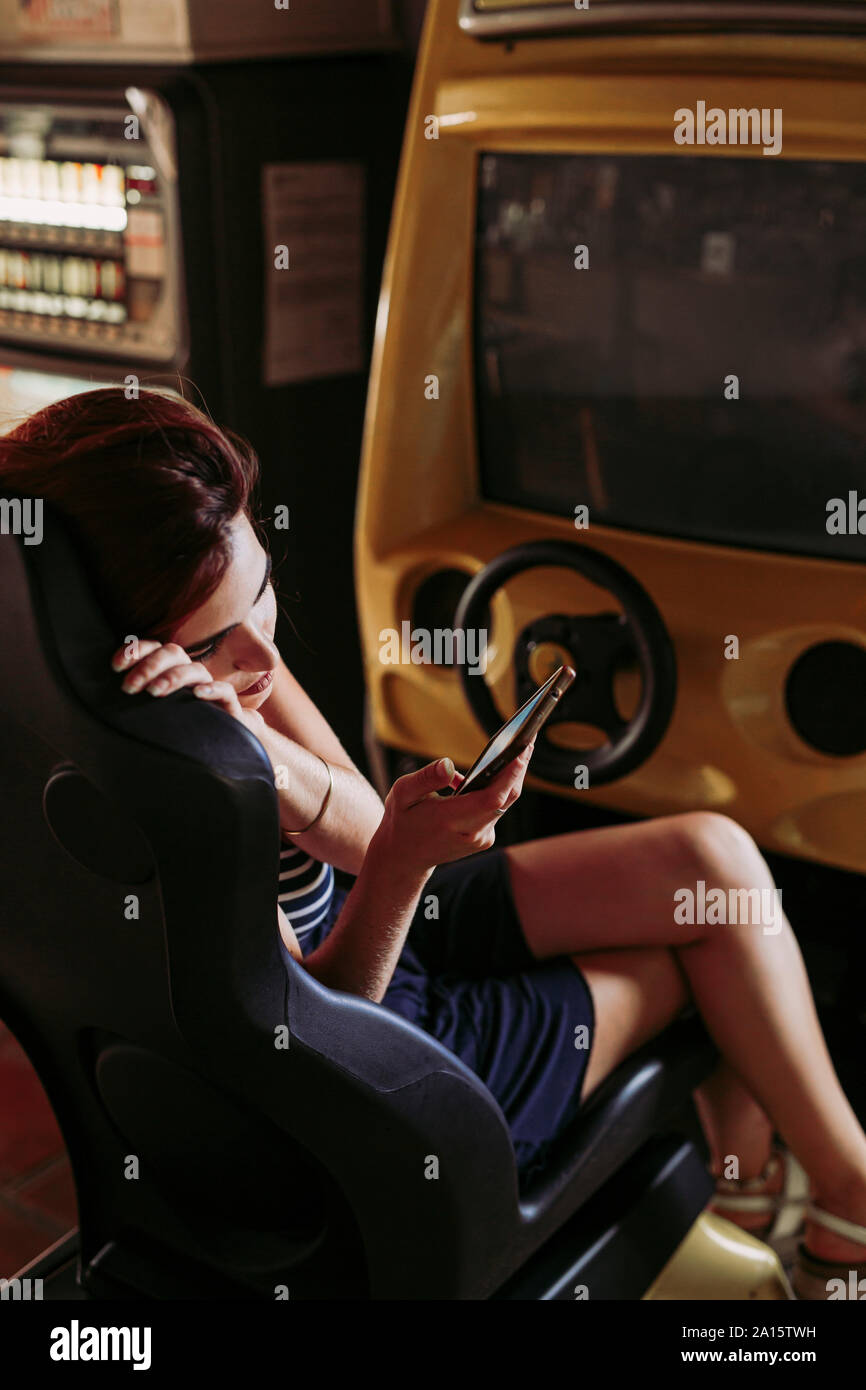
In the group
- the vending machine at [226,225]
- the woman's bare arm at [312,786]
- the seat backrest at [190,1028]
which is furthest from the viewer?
the vending machine at [226,225]

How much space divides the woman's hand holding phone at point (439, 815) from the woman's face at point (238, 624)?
0.12 m

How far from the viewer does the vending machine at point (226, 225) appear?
2.04 meters

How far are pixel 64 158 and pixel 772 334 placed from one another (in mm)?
1329

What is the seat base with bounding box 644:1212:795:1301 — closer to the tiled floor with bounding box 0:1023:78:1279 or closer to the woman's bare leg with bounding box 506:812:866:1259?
the woman's bare leg with bounding box 506:812:866:1259

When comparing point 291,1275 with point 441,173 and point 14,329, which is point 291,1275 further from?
point 14,329

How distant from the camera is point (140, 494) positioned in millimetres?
824

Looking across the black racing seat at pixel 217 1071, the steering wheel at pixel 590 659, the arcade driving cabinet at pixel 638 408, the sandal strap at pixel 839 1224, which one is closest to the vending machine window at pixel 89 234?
the arcade driving cabinet at pixel 638 408

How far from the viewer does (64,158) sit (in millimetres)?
2285

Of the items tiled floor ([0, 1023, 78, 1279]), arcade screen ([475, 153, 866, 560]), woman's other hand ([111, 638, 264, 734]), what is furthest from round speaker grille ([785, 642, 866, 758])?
tiled floor ([0, 1023, 78, 1279])

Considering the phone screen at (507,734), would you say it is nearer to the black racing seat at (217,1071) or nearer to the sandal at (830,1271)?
the black racing seat at (217,1071)

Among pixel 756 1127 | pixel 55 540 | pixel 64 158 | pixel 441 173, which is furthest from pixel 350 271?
pixel 55 540

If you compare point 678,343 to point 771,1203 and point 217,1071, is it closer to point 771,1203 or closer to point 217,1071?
point 771,1203

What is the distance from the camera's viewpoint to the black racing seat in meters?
0.76

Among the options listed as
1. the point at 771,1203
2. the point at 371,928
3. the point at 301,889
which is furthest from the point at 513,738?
the point at 771,1203
